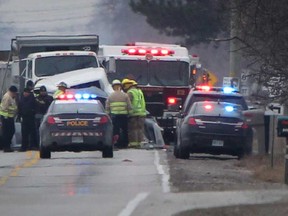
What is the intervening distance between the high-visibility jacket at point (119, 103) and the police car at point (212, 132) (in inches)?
138

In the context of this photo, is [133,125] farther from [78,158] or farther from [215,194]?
[215,194]

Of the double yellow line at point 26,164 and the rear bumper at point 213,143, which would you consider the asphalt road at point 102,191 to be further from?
the rear bumper at point 213,143

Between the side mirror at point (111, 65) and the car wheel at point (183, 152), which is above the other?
the side mirror at point (111, 65)

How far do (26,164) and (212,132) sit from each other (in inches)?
179

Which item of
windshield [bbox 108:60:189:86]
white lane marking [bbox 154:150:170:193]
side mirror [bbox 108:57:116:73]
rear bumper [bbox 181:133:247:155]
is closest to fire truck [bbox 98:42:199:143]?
windshield [bbox 108:60:189:86]

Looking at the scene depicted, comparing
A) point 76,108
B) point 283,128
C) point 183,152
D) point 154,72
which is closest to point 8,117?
point 76,108

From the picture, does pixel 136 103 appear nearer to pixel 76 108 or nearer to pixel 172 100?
pixel 76 108

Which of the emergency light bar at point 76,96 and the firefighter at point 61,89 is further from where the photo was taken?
the firefighter at point 61,89

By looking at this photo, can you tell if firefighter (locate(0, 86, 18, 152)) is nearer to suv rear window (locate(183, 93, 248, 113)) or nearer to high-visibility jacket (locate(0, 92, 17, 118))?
high-visibility jacket (locate(0, 92, 17, 118))

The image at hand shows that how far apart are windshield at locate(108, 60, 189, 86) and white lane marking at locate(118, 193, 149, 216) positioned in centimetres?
1791

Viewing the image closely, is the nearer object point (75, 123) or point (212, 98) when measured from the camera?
point (75, 123)

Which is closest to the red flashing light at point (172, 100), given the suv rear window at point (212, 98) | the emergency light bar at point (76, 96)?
the emergency light bar at point (76, 96)

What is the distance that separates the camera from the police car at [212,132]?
88.2ft

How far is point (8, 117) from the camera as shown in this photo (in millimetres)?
31688
